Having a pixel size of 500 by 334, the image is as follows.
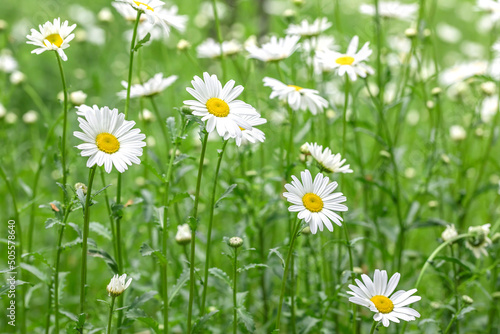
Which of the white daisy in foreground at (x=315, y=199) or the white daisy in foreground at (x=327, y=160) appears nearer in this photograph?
the white daisy in foreground at (x=315, y=199)

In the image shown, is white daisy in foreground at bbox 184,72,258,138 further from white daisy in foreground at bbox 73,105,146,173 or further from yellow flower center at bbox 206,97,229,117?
white daisy in foreground at bbox 73,105,146,173

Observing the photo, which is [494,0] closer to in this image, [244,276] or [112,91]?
[244,276]

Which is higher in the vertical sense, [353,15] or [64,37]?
[353,15]

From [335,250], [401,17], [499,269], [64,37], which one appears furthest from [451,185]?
[64,37]

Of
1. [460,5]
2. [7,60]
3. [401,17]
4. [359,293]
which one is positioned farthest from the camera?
[460,5]

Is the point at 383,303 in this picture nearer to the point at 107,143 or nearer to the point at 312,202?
the point at 312,202

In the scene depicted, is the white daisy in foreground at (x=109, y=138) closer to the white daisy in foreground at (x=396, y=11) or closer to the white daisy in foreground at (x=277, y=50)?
the white daisy in foreground at (x=277, y=50)

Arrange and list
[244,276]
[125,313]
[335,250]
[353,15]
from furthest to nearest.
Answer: [353,15], [335,250], [244,276], [125,313]

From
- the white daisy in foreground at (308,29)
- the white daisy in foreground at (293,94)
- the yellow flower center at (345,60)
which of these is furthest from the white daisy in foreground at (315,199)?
the white daisy in foreground at (308,29)
